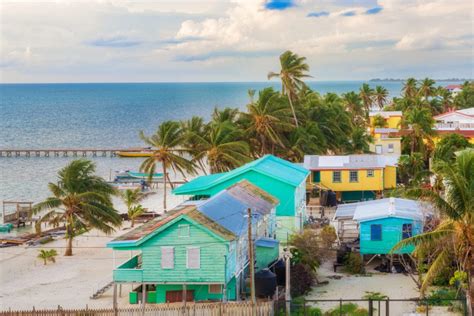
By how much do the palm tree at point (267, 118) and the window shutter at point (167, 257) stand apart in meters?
36.6

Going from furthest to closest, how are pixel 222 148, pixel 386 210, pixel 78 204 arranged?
1. pixel 222 148
2. pixel 78 204
3. pixel 386 210

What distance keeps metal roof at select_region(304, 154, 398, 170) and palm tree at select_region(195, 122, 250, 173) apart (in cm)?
573

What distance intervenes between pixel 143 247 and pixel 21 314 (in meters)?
6.26

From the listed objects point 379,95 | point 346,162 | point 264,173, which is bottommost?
point 264,173

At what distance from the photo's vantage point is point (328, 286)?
116 feet

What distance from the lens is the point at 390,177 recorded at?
61781mm

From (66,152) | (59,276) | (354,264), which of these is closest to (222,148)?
(59,276)

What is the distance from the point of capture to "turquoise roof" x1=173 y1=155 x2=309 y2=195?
44.5 metres

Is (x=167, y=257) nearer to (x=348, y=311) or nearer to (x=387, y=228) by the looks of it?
(x=348, y=311)

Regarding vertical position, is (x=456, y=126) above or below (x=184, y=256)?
above

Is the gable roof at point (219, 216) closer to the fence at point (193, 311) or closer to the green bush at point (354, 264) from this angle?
the fence at point (193, 311)

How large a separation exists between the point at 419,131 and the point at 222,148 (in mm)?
26645

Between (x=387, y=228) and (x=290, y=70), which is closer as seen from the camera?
(x=387, y=228)

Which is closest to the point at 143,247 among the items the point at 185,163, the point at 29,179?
the point at 185,163
